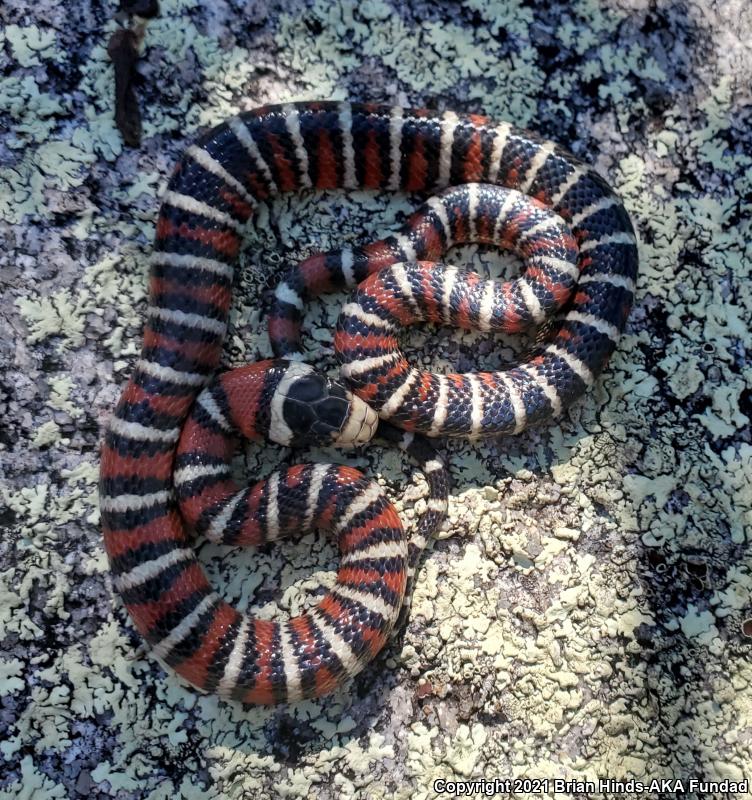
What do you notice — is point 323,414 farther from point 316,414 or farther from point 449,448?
point 449,448

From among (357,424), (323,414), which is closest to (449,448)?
(357,424)

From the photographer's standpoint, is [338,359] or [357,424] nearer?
[357,424]

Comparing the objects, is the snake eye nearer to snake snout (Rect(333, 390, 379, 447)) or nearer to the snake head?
the snake head

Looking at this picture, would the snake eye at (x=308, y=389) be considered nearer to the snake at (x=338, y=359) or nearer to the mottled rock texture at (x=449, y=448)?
the snake at (x=338, y=359)

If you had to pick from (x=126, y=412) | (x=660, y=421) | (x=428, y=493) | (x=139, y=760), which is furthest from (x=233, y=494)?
(x=660, y=421)

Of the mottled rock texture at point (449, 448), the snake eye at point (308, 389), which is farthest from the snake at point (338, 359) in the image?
the mottled rock texture at point (449, 448)

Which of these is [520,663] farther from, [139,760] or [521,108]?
[521,108]
